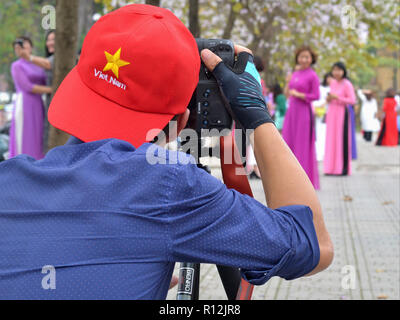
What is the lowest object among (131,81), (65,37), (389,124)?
(389,124)

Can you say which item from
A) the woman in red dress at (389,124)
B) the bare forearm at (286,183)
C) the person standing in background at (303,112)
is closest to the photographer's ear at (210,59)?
the bare forearm at (286,183)

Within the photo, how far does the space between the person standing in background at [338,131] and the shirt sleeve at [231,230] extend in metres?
11.4

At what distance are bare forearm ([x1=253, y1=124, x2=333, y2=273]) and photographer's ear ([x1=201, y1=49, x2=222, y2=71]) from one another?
0.26 m

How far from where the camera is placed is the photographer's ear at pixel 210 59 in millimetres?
1693

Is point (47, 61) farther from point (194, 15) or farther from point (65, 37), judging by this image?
point (65, 37)

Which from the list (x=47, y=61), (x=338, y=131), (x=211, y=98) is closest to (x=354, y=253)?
(x=47, y=61)

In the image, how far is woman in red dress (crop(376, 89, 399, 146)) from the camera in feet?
73.7

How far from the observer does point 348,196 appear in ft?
31.5

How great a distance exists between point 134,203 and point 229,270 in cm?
95

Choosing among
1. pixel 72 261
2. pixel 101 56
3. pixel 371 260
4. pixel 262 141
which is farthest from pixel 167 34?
pixel 371 260

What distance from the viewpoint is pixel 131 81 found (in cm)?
149

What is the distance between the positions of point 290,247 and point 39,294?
0.51 metres

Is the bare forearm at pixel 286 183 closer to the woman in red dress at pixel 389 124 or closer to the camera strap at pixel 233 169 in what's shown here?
the camera strap at pixel 233 169

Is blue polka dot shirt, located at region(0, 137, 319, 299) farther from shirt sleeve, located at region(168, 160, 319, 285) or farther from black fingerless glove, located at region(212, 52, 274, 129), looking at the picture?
black fingerless glove, located at region(212, 52, 274, 129)
